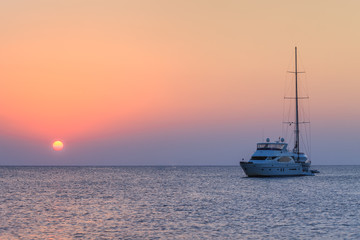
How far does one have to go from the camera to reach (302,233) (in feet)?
137

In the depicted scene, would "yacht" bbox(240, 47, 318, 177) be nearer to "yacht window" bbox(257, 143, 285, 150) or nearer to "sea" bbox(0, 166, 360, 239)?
"yacht window" bbox(257, 143, 285, 150)

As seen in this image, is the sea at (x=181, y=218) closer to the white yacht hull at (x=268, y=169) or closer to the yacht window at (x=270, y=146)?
the white yacht hull at (x=268, y=169)

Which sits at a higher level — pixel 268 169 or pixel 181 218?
pixel 268 169

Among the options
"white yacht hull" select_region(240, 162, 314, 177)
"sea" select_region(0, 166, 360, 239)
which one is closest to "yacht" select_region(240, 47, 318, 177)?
"white yacht hull" select_region(240, 162, 314, 177)

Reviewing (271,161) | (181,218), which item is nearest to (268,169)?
(271,161)

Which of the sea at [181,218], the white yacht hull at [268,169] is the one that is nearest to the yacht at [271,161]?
the white yacht hull at [268,169]

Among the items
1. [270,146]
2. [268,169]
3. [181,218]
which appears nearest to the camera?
[181,218]

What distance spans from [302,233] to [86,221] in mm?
18704

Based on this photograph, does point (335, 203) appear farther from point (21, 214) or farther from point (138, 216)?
point (21, 214)

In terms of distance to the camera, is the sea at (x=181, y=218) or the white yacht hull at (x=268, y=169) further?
the white yacht hull at (x=268, y=169)

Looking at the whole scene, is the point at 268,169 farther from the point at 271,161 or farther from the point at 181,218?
the point at 181,218

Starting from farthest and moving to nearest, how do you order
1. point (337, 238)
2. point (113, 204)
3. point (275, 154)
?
point (275, 154) < point (113, 204) < point (337, 238)

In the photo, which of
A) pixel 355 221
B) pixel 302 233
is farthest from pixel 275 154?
pixel 302 233

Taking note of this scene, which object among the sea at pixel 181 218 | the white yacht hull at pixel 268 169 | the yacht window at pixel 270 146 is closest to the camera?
the sea at pixel 181 218
